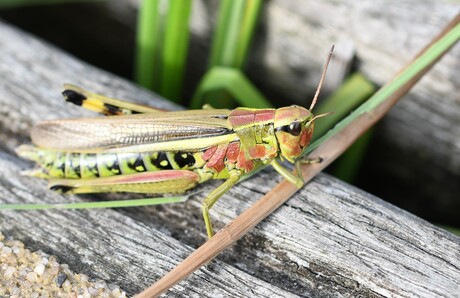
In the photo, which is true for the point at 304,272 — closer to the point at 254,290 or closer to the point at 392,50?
the point at 254,290

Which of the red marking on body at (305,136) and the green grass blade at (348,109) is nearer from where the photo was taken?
the red marking on body at (305,136)

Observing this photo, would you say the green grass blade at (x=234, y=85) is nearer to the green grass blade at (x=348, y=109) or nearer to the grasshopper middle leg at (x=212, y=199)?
the green grass blade at (x=348, y=109)

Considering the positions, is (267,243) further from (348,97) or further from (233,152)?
(348,97)

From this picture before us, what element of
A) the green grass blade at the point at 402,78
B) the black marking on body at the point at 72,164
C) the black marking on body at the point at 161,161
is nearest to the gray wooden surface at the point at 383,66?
the green grass blade at the point at 402,78

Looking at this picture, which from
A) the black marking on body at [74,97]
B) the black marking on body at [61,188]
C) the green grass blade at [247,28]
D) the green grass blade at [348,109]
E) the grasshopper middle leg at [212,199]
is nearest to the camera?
the grasshopper middle leg at [212,199]

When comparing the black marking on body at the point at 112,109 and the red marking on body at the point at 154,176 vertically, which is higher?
the black marking on body at the point at 112,109

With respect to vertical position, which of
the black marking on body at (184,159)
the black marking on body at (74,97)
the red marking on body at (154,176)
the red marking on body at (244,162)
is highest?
the black marking on body at (74,97)

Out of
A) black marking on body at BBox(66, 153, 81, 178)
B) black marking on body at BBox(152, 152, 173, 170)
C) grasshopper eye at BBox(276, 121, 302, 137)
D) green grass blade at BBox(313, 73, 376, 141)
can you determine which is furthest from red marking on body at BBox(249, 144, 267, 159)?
black marking on body at BBox(66, 153, 81, 178)
